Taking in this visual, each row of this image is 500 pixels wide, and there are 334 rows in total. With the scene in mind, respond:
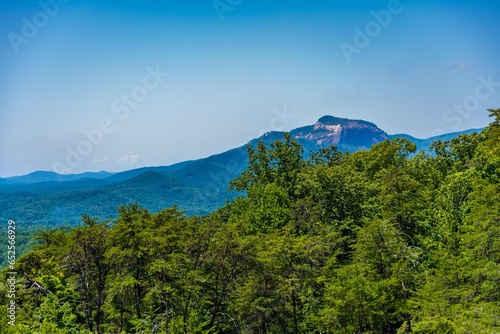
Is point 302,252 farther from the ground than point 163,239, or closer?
closer

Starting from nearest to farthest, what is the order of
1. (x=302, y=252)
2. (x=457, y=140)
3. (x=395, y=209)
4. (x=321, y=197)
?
(x=302, y=252) → (x=395, y=209) → (x=321, y=197) → (x=457, y=140)

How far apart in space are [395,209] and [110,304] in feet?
68.6

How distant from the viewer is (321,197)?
3609 centimetres

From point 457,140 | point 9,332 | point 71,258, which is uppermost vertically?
point 457,140

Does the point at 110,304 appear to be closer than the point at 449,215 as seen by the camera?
Yes

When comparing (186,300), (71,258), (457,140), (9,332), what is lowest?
(186,300)

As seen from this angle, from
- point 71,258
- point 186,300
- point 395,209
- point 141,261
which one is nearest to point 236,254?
point 186,300

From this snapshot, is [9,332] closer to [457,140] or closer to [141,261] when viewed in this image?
[141,261]

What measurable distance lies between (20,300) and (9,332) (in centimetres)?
576

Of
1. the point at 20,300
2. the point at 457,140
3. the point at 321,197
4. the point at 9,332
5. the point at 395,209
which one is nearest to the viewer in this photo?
the point at 9,332

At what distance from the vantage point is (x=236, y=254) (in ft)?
72.4

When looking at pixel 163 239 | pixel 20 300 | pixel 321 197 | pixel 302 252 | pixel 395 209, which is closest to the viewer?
pixel 20 300

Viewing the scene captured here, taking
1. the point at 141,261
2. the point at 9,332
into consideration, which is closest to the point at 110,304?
the point at 141,261

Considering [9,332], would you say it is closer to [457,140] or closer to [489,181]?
[489,181]
